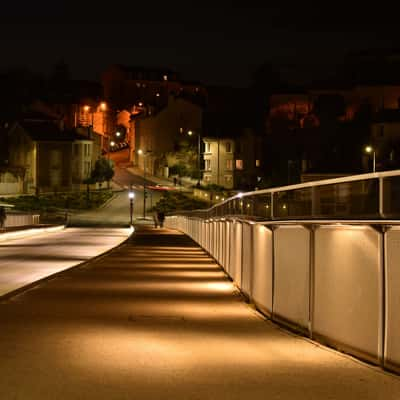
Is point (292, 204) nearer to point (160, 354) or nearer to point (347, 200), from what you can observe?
point (347, 200)

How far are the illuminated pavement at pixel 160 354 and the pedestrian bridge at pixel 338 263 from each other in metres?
0.27

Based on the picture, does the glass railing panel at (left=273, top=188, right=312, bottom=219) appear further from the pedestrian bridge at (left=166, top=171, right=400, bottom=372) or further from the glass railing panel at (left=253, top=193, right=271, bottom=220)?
the glass railing panel at (left=253, top=193, right=271, bottom=220)

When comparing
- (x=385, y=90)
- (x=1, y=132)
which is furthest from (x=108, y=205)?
(x=385, y=90)

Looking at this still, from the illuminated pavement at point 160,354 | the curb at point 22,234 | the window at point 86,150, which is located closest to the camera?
the illuminated pavement at point 160,354

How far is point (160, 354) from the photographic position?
9953 millimetres

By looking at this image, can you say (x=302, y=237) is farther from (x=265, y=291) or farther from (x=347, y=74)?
(x=347, y=74)

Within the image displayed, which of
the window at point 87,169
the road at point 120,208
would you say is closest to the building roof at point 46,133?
the window at point 87,169

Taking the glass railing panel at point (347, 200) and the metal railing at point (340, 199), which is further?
the glass railing panel at point (347, 200)

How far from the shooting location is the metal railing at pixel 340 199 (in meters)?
8.69

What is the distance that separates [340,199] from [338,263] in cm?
73

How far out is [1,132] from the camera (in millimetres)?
140750

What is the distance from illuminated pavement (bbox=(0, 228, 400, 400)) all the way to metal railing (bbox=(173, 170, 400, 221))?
1574 mm

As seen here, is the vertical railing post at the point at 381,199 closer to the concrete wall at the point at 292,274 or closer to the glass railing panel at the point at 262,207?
the concrete wall at the point at 292,274

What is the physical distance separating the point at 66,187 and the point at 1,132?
1478cm
